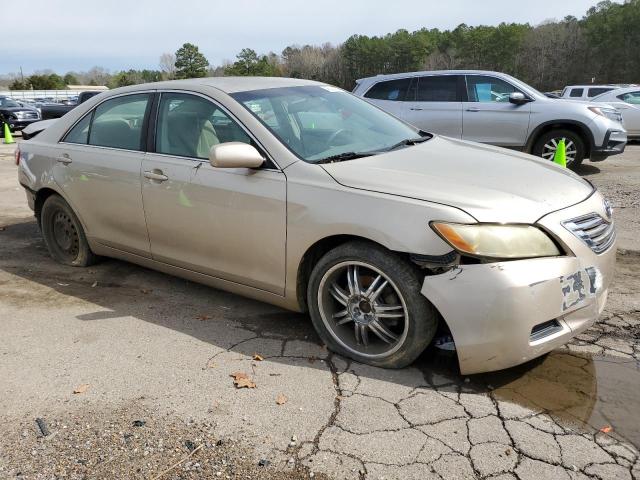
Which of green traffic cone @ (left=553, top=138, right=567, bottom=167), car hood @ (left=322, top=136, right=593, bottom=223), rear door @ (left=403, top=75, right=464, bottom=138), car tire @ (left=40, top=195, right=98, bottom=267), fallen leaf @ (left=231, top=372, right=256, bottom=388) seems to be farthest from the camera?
rear door @ (left=403, top=75, right=464, bottom=138)

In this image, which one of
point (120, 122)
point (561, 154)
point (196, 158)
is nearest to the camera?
point (196, 158)

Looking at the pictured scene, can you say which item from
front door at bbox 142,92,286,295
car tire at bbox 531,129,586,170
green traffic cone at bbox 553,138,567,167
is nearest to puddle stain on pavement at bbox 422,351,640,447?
front door at bbox 142,92,286,295

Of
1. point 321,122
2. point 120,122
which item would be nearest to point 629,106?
point 321,122

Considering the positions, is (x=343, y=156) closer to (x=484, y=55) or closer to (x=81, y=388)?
(x=81, y=388)

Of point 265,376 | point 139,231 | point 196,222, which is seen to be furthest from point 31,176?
point 265,376

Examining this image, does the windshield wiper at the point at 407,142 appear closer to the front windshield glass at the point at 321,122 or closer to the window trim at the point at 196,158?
the front windshield glass at the point at 321,122

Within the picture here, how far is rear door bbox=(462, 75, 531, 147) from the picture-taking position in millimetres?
9734

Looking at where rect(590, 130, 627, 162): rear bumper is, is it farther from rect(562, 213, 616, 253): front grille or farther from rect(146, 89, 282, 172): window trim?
rect(146, 89, 282, 172): window trim

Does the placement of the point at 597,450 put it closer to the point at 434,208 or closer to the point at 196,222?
the point at 434,208

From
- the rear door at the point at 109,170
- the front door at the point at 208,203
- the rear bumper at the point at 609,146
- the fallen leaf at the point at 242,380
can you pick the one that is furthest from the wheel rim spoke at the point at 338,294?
the rear bumper at the point at 609,146

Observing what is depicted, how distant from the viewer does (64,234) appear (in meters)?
5.30

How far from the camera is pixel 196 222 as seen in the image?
3.90 m

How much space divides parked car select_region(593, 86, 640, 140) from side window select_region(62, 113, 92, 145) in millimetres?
13635

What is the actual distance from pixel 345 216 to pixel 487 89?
7831 mm
